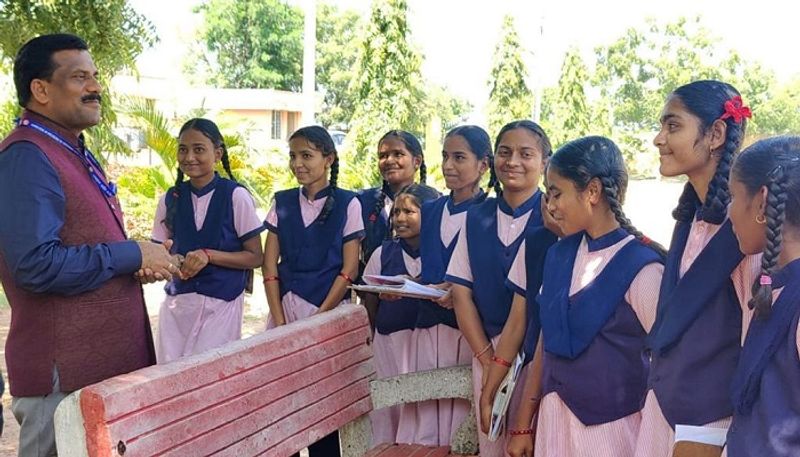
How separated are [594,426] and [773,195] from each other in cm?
97

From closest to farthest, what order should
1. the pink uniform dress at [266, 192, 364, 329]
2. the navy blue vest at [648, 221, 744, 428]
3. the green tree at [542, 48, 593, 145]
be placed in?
the navy blue vest at [648, 221, 744, 428] < the pink uniform dress at [266, 192, 364, 329] < the green tree at [542, 48, 593, 145]

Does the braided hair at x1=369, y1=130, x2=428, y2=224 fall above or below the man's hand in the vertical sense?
above

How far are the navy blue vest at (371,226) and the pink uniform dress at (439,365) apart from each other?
2.42ft

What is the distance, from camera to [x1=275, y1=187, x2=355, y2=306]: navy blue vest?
13.3ft

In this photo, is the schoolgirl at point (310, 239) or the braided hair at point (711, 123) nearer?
the braided hair at point (711, 123)

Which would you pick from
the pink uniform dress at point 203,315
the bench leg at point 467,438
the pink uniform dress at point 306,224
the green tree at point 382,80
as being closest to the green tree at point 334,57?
the green tree at point 382,80

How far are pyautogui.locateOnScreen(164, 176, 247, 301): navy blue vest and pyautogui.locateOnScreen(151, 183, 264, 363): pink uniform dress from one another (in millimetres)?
26

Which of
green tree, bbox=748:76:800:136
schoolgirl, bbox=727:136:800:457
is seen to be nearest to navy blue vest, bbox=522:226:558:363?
schoolgirl, bbox=727:136:800:457

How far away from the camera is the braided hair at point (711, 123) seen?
218 cm

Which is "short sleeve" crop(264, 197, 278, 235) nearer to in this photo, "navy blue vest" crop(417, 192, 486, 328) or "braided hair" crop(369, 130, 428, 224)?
"braided hair" crop(369, 130, 428, 224)

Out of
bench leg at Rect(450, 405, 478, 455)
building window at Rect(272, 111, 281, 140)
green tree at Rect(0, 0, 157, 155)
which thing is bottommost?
bench leg at Rect(450, 405, 478, 455)

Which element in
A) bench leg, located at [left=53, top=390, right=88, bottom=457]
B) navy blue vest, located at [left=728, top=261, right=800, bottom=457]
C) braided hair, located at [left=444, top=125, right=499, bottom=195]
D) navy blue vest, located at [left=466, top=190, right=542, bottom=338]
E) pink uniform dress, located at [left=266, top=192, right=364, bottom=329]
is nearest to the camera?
navy blue vest, located at [left=728, top=261, right=800, bottom=457]

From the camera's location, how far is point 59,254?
2275 millimetres

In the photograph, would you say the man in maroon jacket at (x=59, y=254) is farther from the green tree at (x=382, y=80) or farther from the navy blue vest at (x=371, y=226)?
the green tree at (x=382, y=80)
